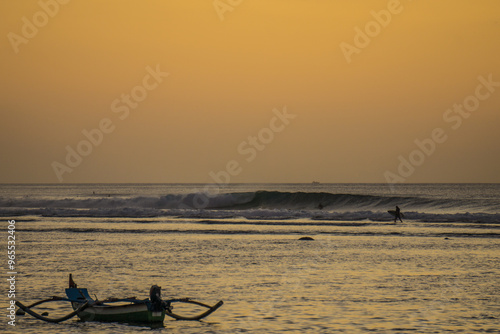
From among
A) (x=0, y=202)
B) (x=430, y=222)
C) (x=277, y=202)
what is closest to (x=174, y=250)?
(x=430, y=222)

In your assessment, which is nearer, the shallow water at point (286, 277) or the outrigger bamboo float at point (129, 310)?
the shallow water at point (286, 277)

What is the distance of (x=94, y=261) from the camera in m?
27.5

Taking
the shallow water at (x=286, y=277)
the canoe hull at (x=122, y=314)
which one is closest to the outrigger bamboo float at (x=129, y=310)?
the canoe hull at (x=122, y=314)

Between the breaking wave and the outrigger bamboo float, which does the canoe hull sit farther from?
the breaking wave

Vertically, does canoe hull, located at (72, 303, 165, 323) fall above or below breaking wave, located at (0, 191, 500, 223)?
below

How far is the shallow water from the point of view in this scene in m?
16.3

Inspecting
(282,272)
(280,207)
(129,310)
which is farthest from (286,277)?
(280,207)

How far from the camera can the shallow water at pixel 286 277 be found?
1631cm

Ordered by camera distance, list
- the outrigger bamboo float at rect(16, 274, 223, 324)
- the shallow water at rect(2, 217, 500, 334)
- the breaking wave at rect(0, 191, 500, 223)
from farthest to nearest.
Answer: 1. the breaking wave at rect(0, 191, 500, 223)
2. the outrigger bamboo float at rect(16, 274, 223, 324)
3. the shallow water at rect(2, 217, 500, 334)

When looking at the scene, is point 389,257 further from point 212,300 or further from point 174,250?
point 212,300

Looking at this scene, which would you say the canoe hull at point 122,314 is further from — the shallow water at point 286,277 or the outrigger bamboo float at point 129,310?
the shallow water at point 286,277

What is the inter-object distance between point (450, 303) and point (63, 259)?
55.5 feet

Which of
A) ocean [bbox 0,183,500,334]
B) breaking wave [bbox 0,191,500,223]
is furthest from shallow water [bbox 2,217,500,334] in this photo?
breaking wave [bbox 0,191,500,223]

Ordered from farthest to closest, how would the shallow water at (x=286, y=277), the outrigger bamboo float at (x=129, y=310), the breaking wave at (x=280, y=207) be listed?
the breaking wave at (x=280, y=207) → the outrigger bamboo float at (x=129, y=310) → the shallow water at (x=286, y=277)
